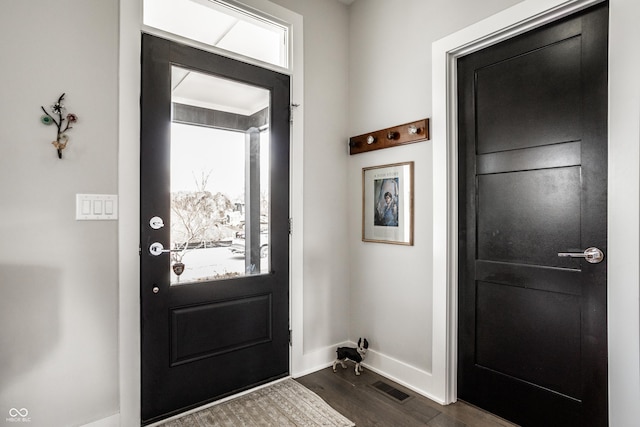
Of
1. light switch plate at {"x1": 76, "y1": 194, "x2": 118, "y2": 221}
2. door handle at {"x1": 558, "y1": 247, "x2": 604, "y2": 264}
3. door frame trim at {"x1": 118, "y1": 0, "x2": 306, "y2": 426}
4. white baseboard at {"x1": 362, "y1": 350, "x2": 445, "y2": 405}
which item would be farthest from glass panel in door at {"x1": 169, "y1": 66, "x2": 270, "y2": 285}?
door handle at {"x1": 558, "y1": 247, "x2": 604, "y2": 264}

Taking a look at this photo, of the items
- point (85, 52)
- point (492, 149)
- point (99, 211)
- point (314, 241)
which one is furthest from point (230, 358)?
point (492, 149)

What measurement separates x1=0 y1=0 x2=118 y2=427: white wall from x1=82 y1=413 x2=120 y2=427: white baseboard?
3 cm

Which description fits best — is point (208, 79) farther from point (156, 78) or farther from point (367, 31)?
point (367, 31)

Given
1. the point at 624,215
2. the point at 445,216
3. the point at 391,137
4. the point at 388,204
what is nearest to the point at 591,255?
the point at 624,215

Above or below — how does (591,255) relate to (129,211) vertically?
below

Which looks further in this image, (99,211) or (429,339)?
(429,339)

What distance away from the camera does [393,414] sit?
2.07 m

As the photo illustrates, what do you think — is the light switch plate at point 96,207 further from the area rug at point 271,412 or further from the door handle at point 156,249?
the area rug at point 271,412

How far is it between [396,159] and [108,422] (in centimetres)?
236

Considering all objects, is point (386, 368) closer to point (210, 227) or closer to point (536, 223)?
point (536, 223)

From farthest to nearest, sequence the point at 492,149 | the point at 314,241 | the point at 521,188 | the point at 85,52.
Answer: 1. the point at 314,241
2. the point at 492,149
3. the point at 521,188
4. the point at 85,52

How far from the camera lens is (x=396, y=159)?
2.52 m

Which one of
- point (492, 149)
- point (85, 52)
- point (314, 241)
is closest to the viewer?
point (85, 52)

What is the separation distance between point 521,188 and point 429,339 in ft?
3.67
